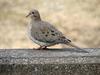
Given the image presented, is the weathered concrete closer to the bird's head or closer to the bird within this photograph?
the bird

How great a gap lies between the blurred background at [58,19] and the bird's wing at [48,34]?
5.39 m

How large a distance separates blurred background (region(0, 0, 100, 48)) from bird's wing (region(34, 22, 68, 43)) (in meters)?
5.39

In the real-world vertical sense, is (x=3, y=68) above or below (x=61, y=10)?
below

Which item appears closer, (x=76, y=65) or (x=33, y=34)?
(x=76, y=65)

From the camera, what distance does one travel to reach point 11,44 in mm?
13062

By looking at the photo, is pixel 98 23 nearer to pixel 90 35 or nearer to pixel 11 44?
pixel 90 35

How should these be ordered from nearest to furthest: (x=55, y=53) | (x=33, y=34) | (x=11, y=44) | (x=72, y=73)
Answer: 1. (x=72, y=73)
2. (x=55, y=53)
3. (x=33, y=34)
4. (x=11, y=44)

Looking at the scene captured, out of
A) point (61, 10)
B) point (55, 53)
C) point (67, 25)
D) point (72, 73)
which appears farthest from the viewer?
point (61, 10)

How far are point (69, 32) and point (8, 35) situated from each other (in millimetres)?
1452

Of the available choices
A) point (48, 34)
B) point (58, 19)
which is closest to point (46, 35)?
point (48, 34)

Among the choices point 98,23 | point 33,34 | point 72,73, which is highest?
point 98,23

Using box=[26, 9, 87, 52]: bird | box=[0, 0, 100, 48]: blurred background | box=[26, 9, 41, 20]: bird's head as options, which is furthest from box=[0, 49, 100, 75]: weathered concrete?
box=[0, 0, 100, 48]: blurred background

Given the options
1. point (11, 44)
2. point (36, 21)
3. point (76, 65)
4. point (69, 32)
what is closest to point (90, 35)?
point (69, 32)

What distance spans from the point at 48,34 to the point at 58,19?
7.50 metres
